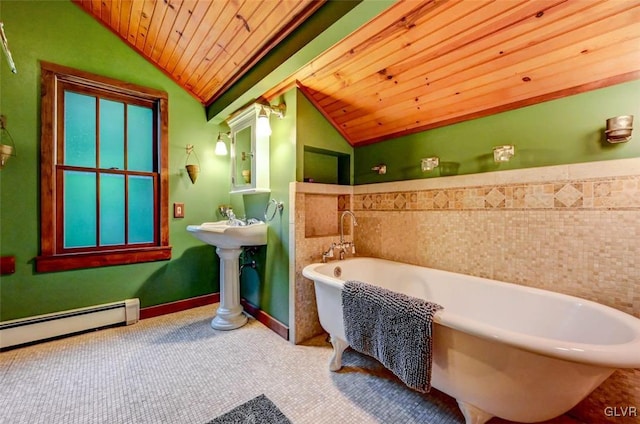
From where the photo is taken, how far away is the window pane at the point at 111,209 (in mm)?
2400

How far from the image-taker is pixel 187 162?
109 inches

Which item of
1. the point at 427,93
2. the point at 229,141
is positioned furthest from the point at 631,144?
the point at 229,141

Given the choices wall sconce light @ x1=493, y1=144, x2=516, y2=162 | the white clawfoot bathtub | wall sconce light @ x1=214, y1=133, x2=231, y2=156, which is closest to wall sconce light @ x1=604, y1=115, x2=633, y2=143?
wall sconce light @ x1=493, y1=144, x2=516, y2=162

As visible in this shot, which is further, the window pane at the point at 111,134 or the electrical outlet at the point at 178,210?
the electrical outlet at the point at 178,210

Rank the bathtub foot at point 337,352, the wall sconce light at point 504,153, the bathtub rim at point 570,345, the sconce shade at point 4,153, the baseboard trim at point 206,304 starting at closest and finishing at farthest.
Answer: the bathtub rim at point 570,345 < the wall sconce light at point 504,153 < the bathtub foot at point 337,352 < the sconce shade at point 4,153 < the baseboard trim at point 206,304

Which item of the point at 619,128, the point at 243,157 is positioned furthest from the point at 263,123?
the point at 619,128

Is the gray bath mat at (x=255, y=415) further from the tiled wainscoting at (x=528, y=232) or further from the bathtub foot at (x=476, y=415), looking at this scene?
the bathtub foot at (x=476, y=415)

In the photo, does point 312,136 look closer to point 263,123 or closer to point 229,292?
point 263,123

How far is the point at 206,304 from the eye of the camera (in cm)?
288

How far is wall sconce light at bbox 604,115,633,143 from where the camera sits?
1258 mm

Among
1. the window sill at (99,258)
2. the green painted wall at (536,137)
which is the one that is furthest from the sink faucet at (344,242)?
the window sill at (99,258)

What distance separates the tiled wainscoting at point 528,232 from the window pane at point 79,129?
1950mm

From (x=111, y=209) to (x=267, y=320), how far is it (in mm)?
1788

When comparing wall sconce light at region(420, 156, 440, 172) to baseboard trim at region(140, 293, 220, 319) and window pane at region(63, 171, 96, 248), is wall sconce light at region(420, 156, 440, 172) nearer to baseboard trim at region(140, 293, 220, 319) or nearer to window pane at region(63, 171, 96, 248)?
baseboard trim at region(140, 293, 220, 319)
